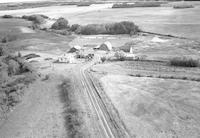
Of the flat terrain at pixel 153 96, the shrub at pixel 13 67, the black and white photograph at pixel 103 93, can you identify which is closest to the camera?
the flat terrain at pixel 153 96

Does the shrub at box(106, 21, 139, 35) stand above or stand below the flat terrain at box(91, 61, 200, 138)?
above

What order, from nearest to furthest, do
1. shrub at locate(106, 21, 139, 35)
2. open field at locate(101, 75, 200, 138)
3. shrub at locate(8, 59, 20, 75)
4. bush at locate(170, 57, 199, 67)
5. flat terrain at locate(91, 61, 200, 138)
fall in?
1. open field at locate(101, 75, 200, 138)
2. flat terrain at locate(91, 61, 200, 138)
3. bush at locate(170, 57, 199, 67)
4. shrub at locate(8, 59, 20, 75)
5. shrub at locate(106, 21, 139, 35)

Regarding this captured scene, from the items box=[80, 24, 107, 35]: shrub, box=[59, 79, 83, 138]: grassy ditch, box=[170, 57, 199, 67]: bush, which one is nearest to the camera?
box=[59, 79, 83, 138]: grassy ditch

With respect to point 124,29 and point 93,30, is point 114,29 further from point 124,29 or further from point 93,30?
point 93,30

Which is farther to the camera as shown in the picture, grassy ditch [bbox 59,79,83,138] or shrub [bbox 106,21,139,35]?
shrub [bbox 106,21,139,35]

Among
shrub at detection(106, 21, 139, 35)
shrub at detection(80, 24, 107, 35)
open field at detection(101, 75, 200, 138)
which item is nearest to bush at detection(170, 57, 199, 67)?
open field at detection(101, 75, 200, 138)

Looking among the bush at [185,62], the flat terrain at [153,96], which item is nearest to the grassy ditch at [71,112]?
the flat terrain at [153,96]

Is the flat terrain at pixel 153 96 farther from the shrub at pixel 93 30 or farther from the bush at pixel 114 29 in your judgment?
the shrub at pixel 93 30

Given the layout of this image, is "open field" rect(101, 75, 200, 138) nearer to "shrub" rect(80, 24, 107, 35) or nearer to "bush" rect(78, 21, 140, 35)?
"bush" rect(78, 21, 140, 35)

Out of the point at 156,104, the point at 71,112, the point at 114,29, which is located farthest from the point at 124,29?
the point at 71,112
